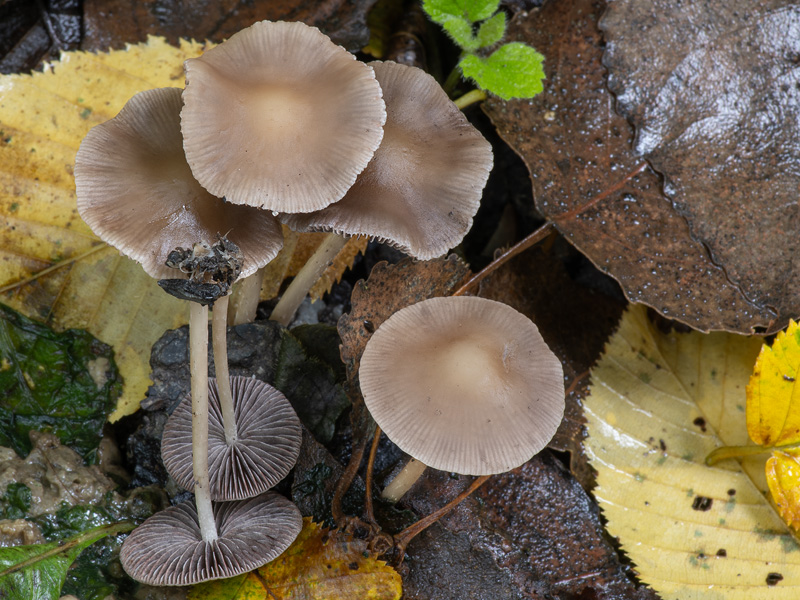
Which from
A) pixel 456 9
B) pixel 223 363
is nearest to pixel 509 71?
pixel 456 9

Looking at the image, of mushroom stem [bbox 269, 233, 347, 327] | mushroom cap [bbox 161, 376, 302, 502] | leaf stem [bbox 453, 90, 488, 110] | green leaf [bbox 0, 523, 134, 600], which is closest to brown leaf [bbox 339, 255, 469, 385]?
mushroom stem [bbox 269, 233, 347, 327]

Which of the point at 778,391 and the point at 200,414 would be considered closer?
the point at 200,414

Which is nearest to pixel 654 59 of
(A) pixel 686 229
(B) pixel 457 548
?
(A) pixel 686 229

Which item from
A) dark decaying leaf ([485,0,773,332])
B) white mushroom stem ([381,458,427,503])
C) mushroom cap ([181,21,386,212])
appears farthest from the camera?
dark decaying leaf ([485,0,773,332])

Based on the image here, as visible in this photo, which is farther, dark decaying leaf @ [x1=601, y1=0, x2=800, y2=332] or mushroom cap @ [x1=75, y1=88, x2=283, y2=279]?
dark decaying leaf @ [x1=601, y1=0, x2=800, y2=332]

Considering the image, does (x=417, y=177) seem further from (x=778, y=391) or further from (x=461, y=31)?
(x=778, y=391)

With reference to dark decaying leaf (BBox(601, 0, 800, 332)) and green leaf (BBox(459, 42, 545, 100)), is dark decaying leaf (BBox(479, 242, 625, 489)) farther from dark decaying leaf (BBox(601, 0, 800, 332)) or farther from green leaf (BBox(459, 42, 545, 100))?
green leaf (BBox(459, 42, 545, 100))
